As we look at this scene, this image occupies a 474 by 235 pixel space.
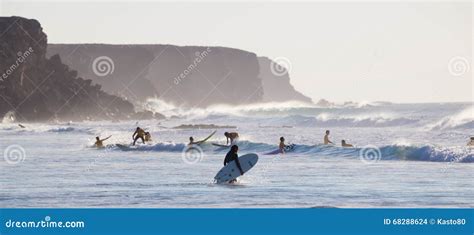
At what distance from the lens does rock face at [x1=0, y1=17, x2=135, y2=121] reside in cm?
7994

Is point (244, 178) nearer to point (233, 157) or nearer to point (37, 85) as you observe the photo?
point (233, 157)

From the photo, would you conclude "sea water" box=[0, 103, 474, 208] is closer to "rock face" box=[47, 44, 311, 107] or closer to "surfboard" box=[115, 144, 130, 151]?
"surfboard" box=[115, 144, 130, 151]

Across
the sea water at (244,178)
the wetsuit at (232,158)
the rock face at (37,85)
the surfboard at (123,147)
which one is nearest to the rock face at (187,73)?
the rock face at (37,85)

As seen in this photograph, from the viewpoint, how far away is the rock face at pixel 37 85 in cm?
7994

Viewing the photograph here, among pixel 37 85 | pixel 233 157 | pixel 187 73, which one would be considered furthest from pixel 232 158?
pixel 187 73

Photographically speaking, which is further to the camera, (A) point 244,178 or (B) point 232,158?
(A) point 244,178

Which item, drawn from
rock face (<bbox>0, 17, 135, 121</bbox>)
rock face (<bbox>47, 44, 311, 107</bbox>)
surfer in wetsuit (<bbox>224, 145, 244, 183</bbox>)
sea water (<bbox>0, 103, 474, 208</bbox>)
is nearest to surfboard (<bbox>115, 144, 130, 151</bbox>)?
sea water (<bbox>0, 103, 474, 208</bbox>)

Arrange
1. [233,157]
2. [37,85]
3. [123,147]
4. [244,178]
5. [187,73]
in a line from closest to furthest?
[233,157]
[244,178]
[123,147]
[37,85]
[187,73]

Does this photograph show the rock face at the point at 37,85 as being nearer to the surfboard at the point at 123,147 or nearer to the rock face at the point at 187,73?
the surfboard at the point at 123,147

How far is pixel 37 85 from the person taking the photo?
3465 inches

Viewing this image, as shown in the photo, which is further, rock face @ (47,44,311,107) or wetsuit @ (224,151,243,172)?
rock face @ (47,44,311,107)

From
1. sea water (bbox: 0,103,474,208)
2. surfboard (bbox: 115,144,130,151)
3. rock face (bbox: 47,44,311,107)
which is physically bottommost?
sea water (bbox: 0,103,474,208)

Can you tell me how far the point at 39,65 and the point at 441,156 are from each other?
68.3 meters

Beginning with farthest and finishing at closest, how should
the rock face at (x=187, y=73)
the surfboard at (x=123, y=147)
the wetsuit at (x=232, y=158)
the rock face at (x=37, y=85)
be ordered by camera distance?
the rock face at (x=187, y=73)
the rock face at (x=37, y=85)
the surfboard at (x=123, y=147)
the wetsuit at (x=232, y=158)
